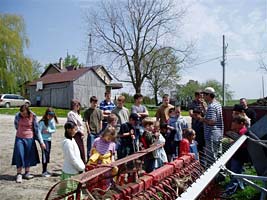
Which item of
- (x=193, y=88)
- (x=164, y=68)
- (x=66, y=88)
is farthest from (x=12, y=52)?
(x=193, y=88)

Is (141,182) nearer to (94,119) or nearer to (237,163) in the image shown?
(237,163)

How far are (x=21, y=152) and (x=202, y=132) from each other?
3.80 m

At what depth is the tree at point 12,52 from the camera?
4031 centimetres

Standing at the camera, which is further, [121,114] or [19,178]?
[121,114]

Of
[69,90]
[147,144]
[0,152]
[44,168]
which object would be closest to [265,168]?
[147,144]

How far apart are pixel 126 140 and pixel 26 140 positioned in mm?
2074

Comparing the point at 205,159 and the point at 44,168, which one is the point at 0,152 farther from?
the point at 205,159

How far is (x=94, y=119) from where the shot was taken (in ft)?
25.6

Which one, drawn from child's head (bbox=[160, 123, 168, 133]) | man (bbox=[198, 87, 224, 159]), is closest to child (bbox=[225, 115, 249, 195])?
man (bbox=[198, 87, 224, 159])

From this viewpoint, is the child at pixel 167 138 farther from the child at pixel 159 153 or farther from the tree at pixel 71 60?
the tree at pixel 71 60

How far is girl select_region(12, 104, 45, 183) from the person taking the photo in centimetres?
711

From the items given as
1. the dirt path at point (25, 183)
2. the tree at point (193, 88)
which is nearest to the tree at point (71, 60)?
the tree at point (193, 88)

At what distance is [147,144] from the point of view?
6.51 meters

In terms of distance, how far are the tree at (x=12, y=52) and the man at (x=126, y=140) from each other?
120ft
